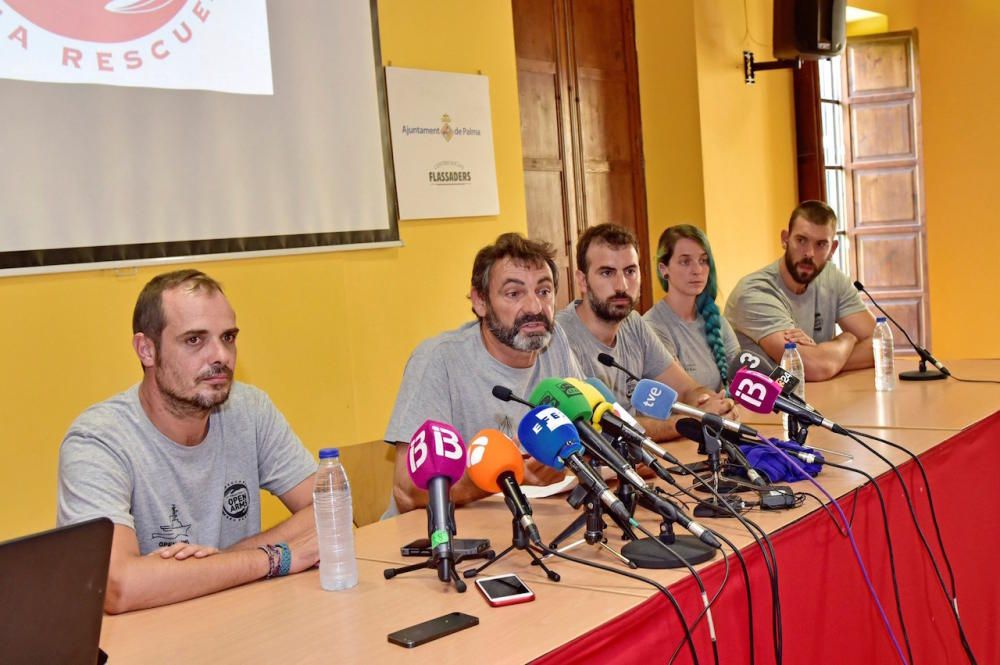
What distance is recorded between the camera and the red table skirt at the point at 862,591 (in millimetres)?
1586

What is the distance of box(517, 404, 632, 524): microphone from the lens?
5.60 feet

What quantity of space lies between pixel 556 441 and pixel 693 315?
2200 mm

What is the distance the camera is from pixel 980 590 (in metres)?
2.69

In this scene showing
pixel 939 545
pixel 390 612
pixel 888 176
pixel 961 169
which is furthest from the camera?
pixel 961 169

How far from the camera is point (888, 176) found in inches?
287

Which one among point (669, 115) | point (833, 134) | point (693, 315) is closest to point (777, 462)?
point (693, 315)

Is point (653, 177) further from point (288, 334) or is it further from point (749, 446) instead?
point (749, 446)

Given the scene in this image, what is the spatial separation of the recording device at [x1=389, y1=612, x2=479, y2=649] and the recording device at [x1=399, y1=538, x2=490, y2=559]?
311 millimetres

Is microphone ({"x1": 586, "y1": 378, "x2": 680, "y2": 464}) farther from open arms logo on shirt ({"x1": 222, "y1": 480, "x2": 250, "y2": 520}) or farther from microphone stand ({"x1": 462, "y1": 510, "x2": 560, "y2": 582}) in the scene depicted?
open arms logo on shirt ({"x1": 222, "y1": 480, "x2": 250, "y2": 520})

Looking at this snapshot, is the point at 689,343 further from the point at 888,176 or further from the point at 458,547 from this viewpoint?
the point at 888,176

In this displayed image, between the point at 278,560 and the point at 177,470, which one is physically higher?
the point at 177,470

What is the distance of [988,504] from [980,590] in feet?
0.85

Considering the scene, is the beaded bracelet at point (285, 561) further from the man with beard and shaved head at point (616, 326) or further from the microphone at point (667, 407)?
the man with beard and shaved head at point (616, 326)

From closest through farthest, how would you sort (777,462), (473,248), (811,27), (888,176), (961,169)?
(777,462)
(473,248)
(811,27)
(888,176)
(961,169)
